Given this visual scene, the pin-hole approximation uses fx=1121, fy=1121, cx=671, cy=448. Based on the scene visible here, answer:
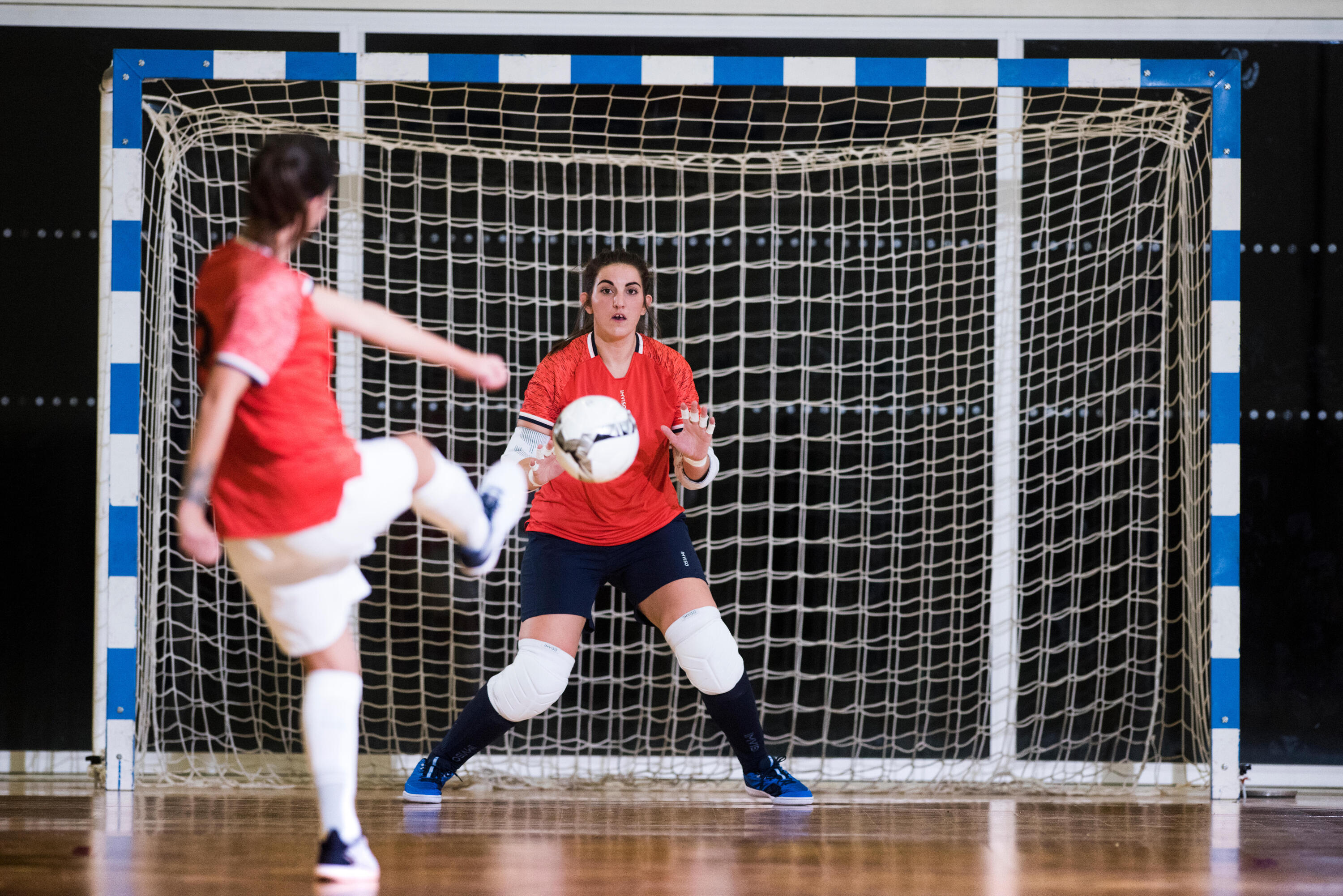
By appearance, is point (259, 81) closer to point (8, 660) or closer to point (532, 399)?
point (532, 399)

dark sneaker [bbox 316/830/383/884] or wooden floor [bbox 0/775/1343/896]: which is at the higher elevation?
dark sneaker [bbox 316/830/383/884]

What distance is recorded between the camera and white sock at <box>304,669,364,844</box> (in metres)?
2.19

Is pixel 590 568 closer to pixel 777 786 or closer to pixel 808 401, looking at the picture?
pixel 777 786

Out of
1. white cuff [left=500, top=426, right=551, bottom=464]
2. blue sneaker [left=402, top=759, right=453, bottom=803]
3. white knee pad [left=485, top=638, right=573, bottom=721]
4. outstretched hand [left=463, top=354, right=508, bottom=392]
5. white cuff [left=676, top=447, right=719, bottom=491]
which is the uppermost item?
outstretched hand [left=463, top=354, right=508, bottom=392]

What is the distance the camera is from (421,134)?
13.8 ft

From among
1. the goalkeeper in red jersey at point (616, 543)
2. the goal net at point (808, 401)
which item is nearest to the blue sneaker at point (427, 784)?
the goalkeeper in red jersey at point (616, 543)

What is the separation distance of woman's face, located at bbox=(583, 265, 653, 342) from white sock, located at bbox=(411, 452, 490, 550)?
3.04 feet

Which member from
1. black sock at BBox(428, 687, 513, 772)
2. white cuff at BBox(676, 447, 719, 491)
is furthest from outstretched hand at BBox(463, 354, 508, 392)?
black sock at BBox(428, 687, 513, 772)

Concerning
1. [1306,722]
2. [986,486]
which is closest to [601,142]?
[986,486]

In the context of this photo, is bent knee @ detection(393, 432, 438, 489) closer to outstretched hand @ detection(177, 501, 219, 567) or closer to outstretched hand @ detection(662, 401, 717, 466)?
outstretched hand @ detection(177, 501, 219, 567)

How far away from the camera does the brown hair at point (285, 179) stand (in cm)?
207

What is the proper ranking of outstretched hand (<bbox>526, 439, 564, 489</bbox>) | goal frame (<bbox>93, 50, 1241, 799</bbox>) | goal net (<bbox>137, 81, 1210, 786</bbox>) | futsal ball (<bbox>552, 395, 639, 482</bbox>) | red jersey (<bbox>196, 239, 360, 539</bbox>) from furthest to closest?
goal net (<bbox>137, 81, 1210, 786</bbox>), goal frame (<bbox>93, 50, 1241, 799</bbox>), outstretched hand (<bbox>526, 439, 564, 489</bbox>), futsal ball (<bbox>552, 395, 639, 482</bbox>), red jersey (<bbox>196, 239, 360, 539</bbox>)

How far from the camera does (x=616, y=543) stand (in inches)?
125

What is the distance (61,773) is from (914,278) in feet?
12.0
